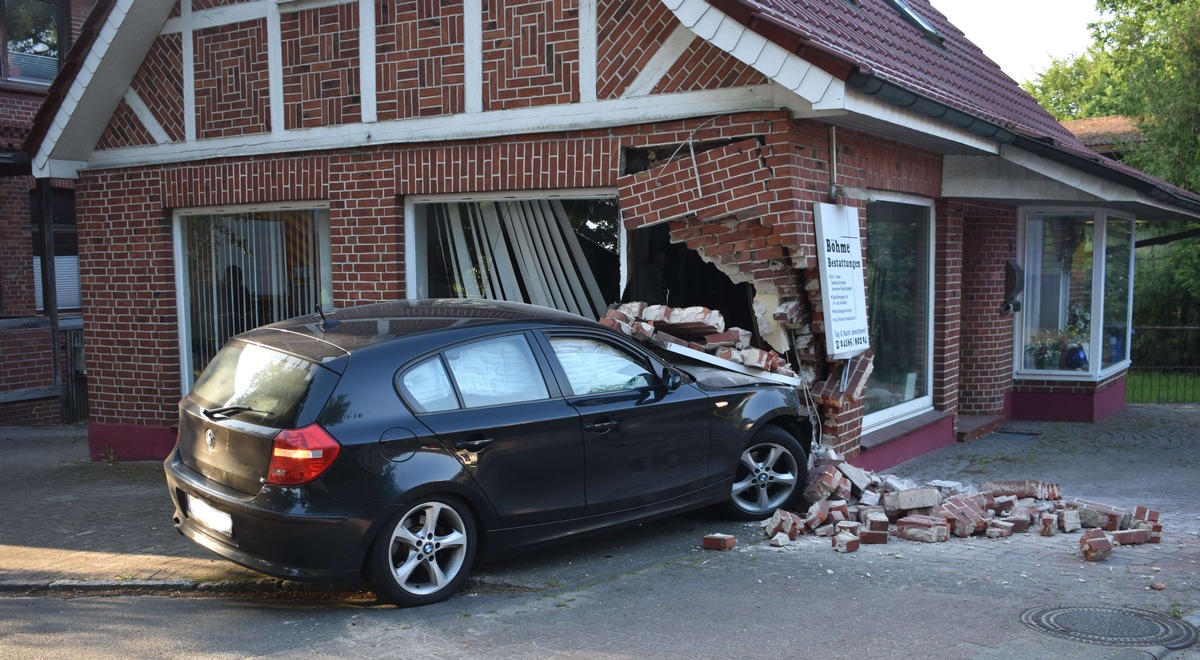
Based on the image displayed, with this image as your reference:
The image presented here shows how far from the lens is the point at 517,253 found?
363 inches

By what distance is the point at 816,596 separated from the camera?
18.4 ft

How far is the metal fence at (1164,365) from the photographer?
17688mm

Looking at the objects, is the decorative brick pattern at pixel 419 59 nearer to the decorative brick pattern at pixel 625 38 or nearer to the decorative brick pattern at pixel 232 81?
the decorative brick pattern at pixel 625 38

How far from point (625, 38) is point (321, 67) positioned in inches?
120

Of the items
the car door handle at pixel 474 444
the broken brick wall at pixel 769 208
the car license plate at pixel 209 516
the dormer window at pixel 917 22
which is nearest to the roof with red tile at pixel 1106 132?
the dormer window at pixel 917 22

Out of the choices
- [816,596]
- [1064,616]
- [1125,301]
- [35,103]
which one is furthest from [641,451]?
[35,103]

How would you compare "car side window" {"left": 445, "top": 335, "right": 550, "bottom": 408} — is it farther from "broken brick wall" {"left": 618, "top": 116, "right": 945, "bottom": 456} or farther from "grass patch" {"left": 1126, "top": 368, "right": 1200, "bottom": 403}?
"grass patch" {"left": 1126, "top": 368, "right": 1200, "bottom": 403}

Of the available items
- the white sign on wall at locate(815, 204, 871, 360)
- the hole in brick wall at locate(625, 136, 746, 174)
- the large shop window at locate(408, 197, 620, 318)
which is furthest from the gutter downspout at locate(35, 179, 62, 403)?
the white sign on wall at locate(815, 204, 871, 360)

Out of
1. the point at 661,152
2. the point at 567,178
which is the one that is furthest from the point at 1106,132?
the point at 567,178

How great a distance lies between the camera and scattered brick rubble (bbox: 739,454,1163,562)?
6.72 meters

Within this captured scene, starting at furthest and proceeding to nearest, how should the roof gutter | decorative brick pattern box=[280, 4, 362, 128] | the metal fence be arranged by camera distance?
the metal fence, decorative brick pattern box=[280, 4, 362, 128], the roof gutter

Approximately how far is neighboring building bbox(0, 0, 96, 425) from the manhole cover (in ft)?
38.5

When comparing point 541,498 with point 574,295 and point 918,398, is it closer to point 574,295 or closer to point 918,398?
point 574,295

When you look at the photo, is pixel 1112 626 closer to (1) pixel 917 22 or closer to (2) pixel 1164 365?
(1) pixel 917 22
